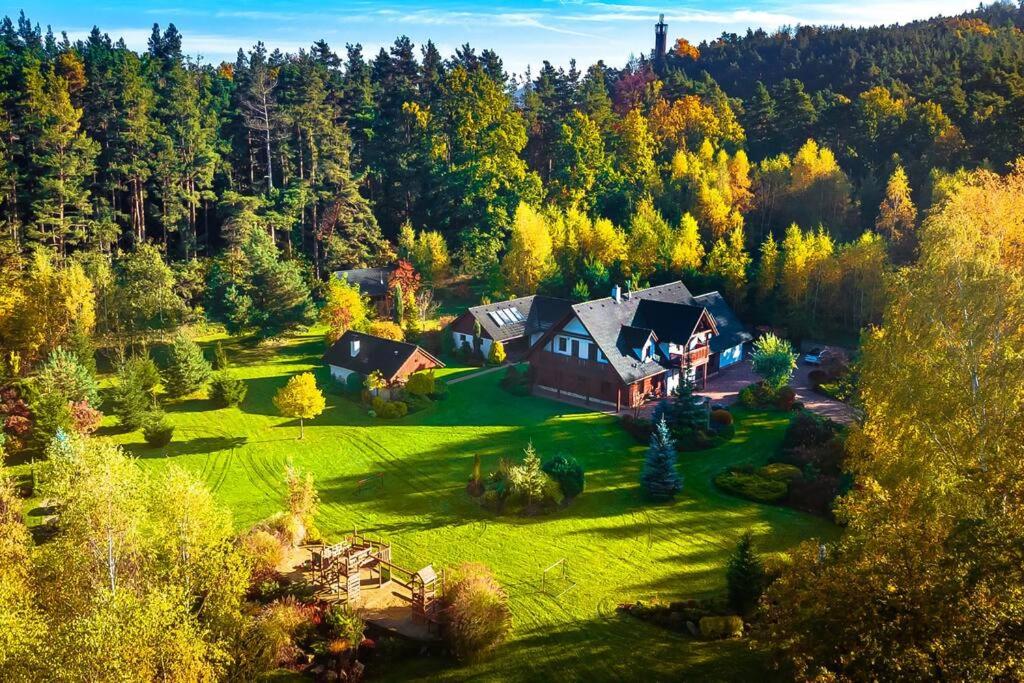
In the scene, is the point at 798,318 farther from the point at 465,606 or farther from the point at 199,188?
the point at 199,188

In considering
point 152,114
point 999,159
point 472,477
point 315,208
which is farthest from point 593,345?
point 152,114

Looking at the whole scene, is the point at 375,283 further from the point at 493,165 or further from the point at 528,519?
the point at 528,519

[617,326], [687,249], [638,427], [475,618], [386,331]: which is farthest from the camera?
[687,249]

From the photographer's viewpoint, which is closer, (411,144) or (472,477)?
(472,477)

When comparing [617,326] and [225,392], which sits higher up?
[617,326]

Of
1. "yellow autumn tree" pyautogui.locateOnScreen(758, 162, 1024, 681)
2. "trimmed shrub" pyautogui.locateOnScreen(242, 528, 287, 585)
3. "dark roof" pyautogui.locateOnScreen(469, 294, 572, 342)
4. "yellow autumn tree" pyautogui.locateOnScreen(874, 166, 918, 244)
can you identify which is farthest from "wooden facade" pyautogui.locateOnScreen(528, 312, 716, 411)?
"trimmed shrub" pyautogui.locateOnScreen(242, 528, 287, 585)

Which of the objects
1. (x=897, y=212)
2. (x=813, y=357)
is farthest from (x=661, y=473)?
(x=897, y=212)
